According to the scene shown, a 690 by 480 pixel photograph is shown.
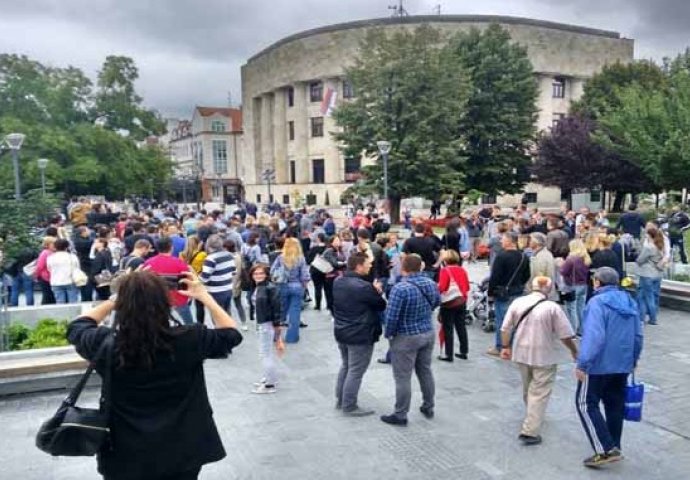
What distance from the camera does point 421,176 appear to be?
2762 cm

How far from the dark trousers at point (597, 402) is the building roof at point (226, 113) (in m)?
90.5

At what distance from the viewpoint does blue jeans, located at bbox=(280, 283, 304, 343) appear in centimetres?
903

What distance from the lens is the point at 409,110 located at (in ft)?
91.4

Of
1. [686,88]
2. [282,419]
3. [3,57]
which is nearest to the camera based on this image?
[282,419]

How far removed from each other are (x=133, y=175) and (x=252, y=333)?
33741mm

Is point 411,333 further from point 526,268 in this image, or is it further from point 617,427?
point 526,268

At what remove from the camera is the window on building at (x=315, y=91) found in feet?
187

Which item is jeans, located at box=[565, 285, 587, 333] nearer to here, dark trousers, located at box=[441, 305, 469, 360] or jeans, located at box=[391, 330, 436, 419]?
dark trousers, located at box=[441, 305, 469, 360]

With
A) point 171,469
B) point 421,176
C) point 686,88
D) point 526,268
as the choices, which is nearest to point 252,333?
point 526,268

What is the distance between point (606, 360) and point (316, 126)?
5482cm

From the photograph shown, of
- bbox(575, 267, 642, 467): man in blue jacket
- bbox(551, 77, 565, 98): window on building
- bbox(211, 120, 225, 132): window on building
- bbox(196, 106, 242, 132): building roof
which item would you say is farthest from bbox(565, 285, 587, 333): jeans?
bbox(196, 106, 242, 132): building roof

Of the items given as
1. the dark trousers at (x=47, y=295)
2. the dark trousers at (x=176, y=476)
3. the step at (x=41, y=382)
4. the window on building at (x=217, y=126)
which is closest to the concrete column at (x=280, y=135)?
the window on building at (x=217, y=126)

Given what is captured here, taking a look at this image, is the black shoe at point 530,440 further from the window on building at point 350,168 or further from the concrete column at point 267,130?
the concrete column at point 267,130

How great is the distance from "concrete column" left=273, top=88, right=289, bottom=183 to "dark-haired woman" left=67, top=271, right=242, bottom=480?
196ft
